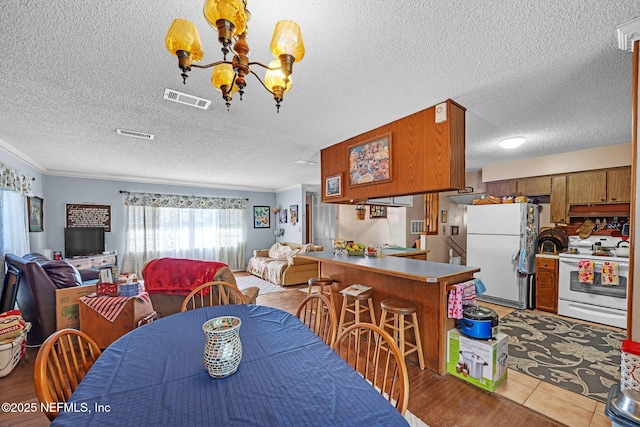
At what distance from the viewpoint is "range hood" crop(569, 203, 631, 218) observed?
360 cm

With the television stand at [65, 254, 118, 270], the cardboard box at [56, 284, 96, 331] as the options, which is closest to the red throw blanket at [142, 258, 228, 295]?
the cardboard box at [56, 284, 96, 331]

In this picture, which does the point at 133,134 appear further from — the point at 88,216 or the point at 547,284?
the point at 547,284

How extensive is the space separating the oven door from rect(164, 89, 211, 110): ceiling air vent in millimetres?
4812

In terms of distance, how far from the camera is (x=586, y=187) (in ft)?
12.6

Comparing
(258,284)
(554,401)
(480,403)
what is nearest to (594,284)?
(554,401)

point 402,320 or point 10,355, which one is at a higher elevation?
point 402,320

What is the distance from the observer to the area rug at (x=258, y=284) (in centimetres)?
526

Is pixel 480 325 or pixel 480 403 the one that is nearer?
pixel 480 403

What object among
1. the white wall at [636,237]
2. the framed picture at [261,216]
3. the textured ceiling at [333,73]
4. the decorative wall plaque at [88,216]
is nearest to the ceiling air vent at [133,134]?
the textured ceiling at [333,73]

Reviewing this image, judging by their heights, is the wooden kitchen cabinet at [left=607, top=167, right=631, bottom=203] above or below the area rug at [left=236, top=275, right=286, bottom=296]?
above

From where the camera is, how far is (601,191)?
12.1 ft

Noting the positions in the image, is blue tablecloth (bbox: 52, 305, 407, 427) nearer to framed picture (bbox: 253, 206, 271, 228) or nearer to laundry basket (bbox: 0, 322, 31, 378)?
laundry basket (bbox: 0, 322, 31, 378)

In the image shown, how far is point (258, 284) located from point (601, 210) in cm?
594

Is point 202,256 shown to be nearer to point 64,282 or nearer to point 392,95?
point 64,282
